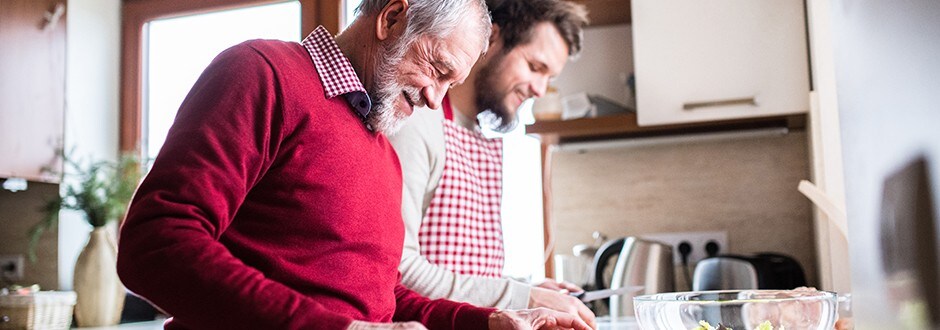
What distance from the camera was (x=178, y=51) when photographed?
3461 millimetres

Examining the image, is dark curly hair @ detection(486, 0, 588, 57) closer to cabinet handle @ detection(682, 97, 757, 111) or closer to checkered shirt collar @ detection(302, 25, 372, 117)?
cabinet handle @ detection(682, 97, 757, 111)

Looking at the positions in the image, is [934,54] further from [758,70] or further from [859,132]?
[758,70]

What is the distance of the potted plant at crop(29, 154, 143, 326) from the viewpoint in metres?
2.53

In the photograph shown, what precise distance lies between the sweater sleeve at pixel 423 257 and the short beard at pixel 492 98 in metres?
0.35

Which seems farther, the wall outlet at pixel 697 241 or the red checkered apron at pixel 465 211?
the wall outlet at pixel 697 241

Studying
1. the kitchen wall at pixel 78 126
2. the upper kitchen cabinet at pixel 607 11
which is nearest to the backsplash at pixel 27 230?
the kitchen wall at pixel 78 126

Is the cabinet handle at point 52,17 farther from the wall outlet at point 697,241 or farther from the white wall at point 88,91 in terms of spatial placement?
the wall outlet at point 697,241

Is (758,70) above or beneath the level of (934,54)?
above

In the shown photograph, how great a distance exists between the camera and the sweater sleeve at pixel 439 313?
1.06 meters

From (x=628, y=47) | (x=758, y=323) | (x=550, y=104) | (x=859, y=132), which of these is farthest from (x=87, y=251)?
(x=859, y=132)

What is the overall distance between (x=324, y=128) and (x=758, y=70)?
1740 millimetres

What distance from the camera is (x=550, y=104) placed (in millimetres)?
2557

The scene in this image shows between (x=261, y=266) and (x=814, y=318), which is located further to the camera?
(x=261, y=266)

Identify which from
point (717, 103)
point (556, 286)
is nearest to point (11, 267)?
point (556, 286)
